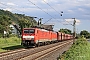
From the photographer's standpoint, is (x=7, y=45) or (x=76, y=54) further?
(x=7, y=45)

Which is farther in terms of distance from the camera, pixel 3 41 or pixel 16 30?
pixel 16 30

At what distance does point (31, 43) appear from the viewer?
36.5 m

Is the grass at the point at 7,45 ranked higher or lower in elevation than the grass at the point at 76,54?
lower

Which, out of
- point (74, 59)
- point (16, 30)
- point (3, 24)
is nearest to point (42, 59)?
point (74, 59)

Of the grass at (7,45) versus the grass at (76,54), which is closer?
the grass at (76,54)

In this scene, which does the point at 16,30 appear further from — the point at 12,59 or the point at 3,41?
the point at 12,59

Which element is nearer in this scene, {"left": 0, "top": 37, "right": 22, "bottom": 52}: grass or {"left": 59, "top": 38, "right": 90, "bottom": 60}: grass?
{"left": 59, "top": 38, "right": 90, "bottom": 60}: grass

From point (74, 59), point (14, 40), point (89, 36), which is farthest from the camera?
point (89, 36)

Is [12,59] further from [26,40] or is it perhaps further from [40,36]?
[40,36]

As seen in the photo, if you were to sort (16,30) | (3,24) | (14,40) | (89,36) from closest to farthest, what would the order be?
(14,40) → (3,24) → (16,30) → (89,36)

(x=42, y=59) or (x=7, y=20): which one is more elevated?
(x=7, y=20)

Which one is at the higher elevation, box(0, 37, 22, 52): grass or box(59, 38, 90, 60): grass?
box(59, 38, 90, 60): grass

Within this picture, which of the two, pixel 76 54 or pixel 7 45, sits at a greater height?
pixel 76 54

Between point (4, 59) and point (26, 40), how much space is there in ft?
48.5
